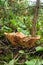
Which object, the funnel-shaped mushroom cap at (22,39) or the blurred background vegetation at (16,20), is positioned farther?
the blurred background vegetation at (16,20)

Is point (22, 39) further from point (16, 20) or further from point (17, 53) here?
point (16, 20)

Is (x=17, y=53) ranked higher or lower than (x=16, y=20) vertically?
lower

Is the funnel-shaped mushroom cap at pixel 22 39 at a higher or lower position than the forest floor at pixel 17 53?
higher

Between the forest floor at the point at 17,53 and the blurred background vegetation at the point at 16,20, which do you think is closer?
the forest floor at the point at 17,53

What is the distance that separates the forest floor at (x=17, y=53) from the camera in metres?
1.61

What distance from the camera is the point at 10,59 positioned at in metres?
1.62

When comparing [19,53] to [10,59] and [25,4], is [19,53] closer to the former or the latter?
[10,59]

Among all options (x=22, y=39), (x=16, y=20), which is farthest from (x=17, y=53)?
(x=16, y=20)

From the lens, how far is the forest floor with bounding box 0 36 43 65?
1.61 metres

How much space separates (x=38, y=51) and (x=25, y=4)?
1.37 m

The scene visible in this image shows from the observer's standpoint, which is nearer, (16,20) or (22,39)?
(22,39)

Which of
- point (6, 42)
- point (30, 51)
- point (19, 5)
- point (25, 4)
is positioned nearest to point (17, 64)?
point (30, 51)

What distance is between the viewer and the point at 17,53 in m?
1.65

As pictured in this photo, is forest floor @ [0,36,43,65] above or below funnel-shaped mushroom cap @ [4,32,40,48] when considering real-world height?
below
